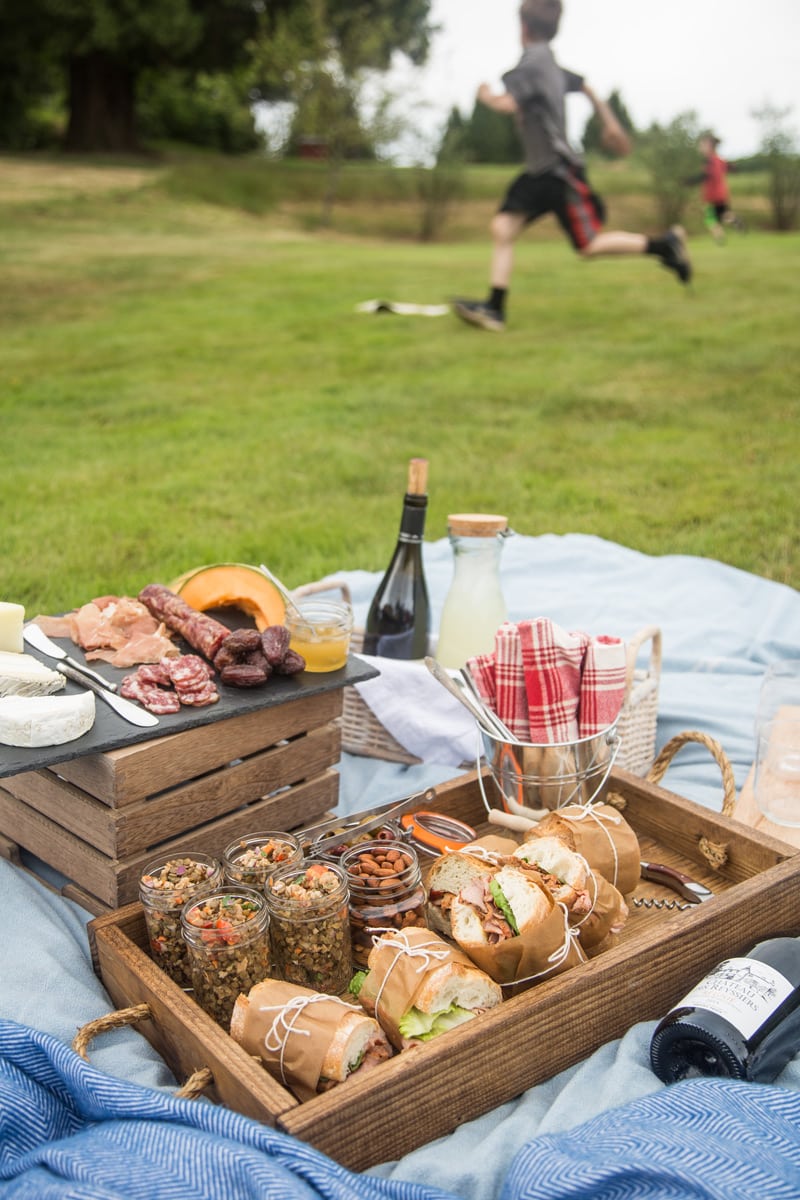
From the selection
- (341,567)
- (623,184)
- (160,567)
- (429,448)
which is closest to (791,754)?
(341,567)

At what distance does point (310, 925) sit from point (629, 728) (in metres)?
1.20

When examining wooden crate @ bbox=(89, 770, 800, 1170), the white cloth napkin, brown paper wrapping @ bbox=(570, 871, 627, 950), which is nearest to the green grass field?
the white cloth napkin

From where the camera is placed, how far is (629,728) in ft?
8.70

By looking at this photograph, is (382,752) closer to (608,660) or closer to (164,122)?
(608,660)

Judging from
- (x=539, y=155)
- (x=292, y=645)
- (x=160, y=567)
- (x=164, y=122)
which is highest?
(x=164, y=122)

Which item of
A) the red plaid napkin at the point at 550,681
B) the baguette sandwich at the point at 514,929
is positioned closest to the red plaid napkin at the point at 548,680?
the red plaid napkin at the point at 550,681

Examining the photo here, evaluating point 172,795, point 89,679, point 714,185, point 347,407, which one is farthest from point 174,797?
point 714,185

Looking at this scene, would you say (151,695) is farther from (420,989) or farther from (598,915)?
(598,915)

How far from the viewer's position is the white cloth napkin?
2.74 metres

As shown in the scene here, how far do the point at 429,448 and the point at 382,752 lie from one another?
423 centimetres

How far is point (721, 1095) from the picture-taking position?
149 cm

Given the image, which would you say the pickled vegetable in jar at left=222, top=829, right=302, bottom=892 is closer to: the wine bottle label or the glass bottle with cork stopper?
the wine bottle label

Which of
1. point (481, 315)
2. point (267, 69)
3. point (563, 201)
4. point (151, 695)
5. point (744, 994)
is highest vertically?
point (267, 69)

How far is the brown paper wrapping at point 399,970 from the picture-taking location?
1.56m
